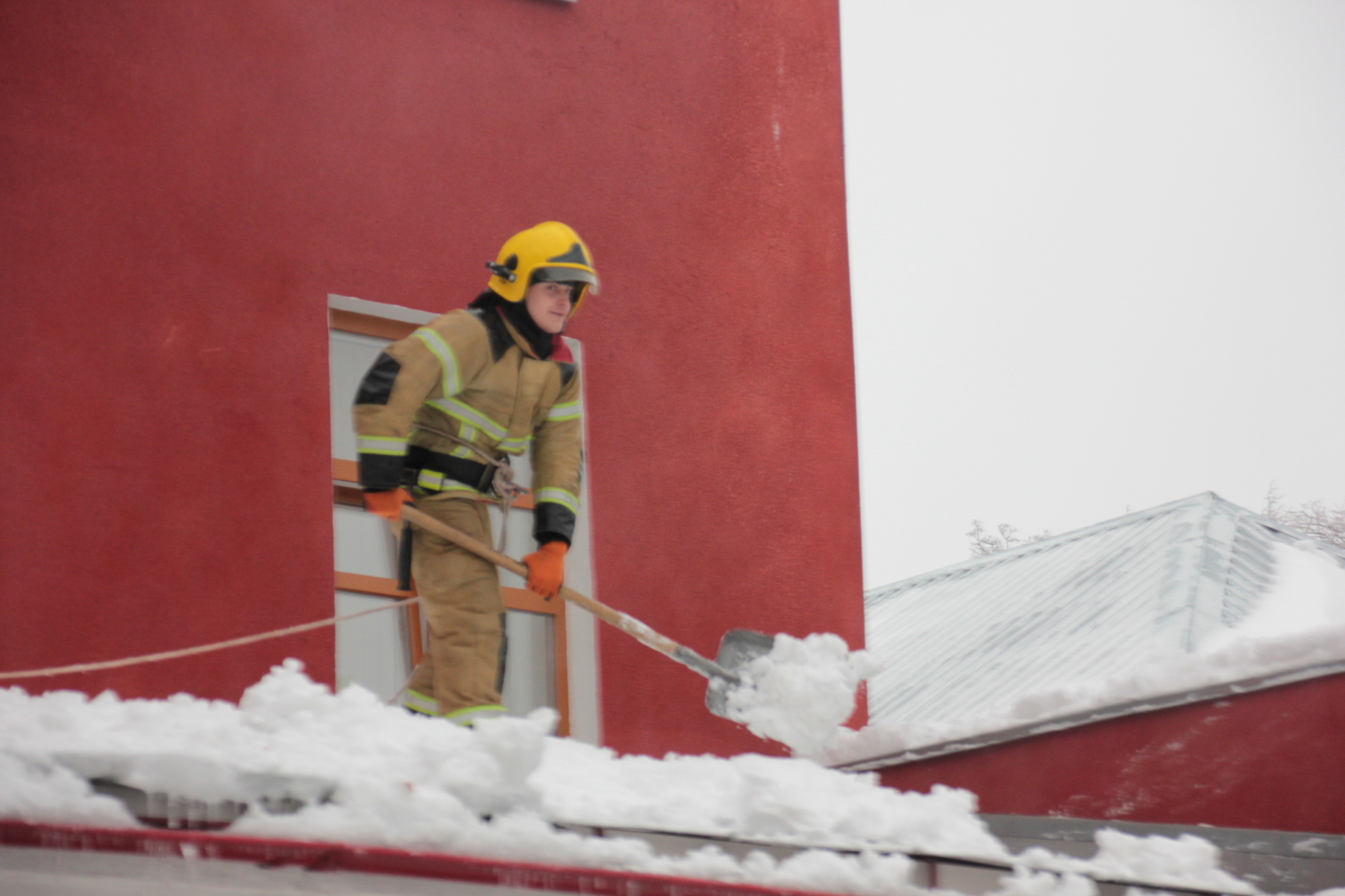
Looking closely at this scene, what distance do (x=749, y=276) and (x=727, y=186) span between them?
1.33ft

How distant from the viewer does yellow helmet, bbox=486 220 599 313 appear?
13.2 ft

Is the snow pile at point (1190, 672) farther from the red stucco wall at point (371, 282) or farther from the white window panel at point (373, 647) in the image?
the white window panel at point (373, 647)

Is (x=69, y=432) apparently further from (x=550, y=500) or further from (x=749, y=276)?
(x=749, y=276)

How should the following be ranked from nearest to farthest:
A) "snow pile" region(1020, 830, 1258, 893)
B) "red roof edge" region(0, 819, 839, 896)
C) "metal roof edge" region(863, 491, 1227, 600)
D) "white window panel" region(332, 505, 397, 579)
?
"red roof edge" region(0, 819, 839, 896)
"snow pile" region(1020, 830, 1258, 893)
"white window panel" region(332, 505, 397, 579)
"metal roof edge" region(863, 491, 1227, 600)

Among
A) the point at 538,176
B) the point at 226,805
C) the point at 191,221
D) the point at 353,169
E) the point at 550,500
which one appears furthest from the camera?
the point at 538,176

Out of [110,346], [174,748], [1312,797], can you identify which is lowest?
[1312,797]

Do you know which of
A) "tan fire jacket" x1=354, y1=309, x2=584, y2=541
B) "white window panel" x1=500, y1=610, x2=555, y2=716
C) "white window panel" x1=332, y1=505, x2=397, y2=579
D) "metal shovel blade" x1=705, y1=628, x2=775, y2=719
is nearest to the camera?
"tan fire jacket" x1=354, y1=309, x2=584, y2=541

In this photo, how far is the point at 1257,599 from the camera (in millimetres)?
5570

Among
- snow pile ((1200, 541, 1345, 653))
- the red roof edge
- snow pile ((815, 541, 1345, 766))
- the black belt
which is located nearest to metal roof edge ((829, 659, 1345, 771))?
snow pile ((815, 541, 1345, 766))

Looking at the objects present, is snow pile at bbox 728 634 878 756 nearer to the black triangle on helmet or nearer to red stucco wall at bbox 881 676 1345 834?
red stucco wall at bbox 881 676 1345 834

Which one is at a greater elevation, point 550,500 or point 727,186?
point 727,186

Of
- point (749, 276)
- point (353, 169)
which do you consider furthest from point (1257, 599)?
point (353, 169)

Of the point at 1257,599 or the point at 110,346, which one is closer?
the point at 110,346

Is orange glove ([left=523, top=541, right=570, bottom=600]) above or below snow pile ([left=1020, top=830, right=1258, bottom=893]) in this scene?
above
